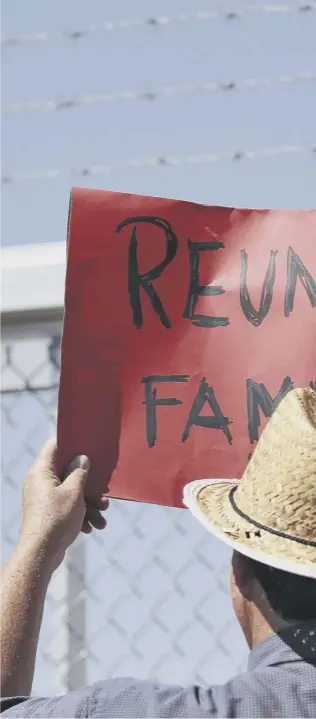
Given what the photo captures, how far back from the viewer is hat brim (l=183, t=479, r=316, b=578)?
1410 mm

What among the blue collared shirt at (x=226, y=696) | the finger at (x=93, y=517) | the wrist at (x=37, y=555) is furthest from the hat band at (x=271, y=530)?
the finger at (x=93, y=517)

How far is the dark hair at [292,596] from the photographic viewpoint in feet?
4.65

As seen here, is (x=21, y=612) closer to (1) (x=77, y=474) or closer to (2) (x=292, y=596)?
(1) (x=77, y=474)

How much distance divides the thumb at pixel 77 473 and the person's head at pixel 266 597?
37 cm

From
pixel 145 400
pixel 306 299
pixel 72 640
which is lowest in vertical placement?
pixel 72 640

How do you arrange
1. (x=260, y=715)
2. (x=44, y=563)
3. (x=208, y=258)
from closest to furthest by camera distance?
(x=260, y=715) < (x=44, y=563) < (x=208, y=258)

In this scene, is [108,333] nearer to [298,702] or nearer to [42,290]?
[42,290]

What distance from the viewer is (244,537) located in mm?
1488

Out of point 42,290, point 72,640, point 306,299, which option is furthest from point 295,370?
point 72,640

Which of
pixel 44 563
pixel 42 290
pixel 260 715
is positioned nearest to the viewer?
pixel 260 715

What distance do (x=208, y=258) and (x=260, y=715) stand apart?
853 millimetres

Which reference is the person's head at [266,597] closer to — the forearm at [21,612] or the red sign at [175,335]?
the forearm at [21,612]

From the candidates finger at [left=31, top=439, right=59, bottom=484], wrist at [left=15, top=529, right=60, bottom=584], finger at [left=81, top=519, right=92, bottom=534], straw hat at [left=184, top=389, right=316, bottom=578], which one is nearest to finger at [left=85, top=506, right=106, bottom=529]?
finger at [left=81, top=519, right=92, bottom=534]

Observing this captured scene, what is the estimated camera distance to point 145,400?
75.5 inches
